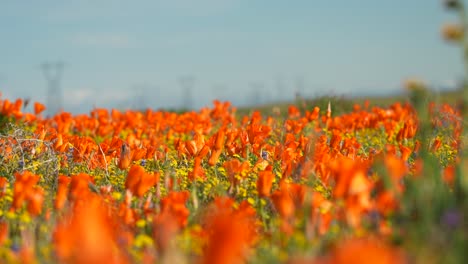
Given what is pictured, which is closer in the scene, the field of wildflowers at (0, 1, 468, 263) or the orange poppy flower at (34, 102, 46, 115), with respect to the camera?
the field of wildflowers at (0, 1, 468, 263)

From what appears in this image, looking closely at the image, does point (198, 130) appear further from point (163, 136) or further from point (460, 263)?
point (460, 263)

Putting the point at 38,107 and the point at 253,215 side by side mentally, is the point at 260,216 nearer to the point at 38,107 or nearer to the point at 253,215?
the point at 253,215

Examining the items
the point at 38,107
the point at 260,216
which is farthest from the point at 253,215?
the point at 38,107

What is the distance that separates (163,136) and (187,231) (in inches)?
241

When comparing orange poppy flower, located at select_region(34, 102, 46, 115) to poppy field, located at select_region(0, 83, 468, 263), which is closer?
poppy field, located at select_region(0, 83, 468, 263)

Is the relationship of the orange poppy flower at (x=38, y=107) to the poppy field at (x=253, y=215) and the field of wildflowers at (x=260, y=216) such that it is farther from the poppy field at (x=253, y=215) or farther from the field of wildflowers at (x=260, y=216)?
the field of wildflowers at (x=260, y=216)

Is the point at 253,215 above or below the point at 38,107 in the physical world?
below

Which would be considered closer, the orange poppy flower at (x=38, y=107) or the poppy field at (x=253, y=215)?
the poppy field at (x=253, y=215)

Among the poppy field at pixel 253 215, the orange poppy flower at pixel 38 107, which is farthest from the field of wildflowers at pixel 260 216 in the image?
the orange poppy flower at pixel 38 107

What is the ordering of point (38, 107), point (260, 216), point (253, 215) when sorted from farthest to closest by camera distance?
point (38, 107)
point (260, 216)
point (253, 215)

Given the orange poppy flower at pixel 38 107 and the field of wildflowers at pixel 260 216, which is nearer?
the field of wildflowers at pixel 260 216

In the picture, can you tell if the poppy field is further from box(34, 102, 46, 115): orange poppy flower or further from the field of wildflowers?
box(34, 102, 46, 115): orange poppy flower

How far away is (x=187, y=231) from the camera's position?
→ 2902 millimetres

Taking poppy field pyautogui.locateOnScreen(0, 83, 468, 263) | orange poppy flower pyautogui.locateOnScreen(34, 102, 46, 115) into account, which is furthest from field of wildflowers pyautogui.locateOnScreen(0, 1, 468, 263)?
orange poppy flower pyautogui.locateOnScreen(34, 102, 46, 115)
